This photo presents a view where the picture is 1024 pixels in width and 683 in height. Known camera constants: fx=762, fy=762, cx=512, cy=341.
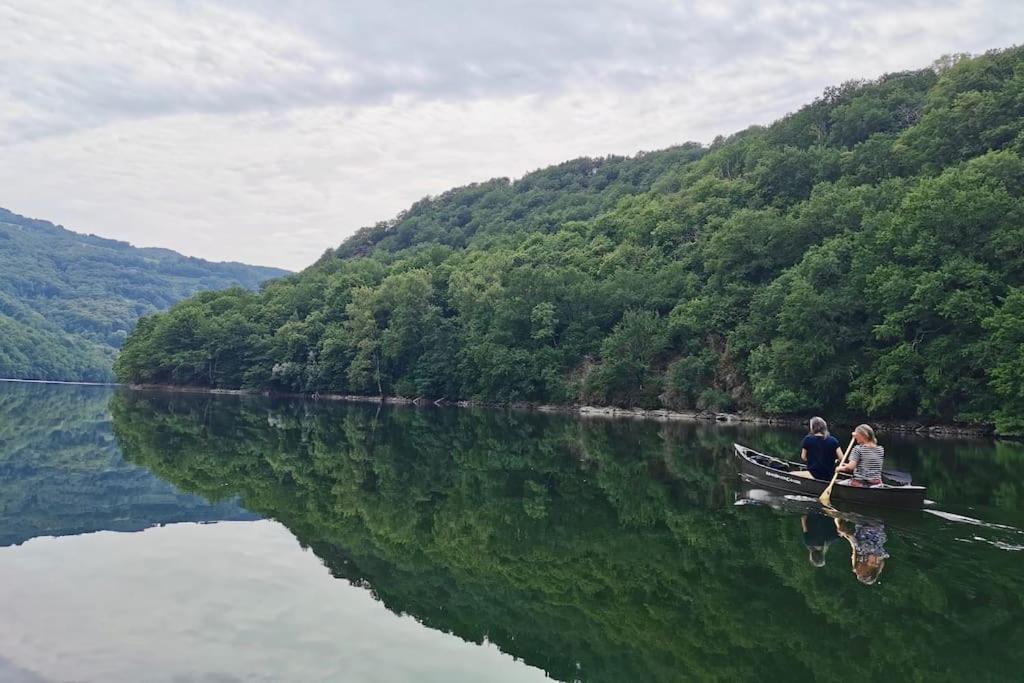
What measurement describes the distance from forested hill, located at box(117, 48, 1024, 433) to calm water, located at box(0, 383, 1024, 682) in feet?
88.6

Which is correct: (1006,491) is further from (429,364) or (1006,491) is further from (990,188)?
(429,364)

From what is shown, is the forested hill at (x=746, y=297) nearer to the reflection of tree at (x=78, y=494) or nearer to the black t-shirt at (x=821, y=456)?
the black t-shirt at (x=821, y=456)

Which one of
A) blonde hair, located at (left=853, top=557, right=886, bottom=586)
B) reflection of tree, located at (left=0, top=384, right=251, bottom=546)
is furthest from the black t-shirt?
reflection of tree, located at (left=0, top=384, right=251, bottom=546)

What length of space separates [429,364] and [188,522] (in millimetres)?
69806

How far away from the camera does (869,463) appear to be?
17469mm

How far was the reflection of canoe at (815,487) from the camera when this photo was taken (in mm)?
17125

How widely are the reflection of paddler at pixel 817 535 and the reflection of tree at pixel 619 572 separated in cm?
29

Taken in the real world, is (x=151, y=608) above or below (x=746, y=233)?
below

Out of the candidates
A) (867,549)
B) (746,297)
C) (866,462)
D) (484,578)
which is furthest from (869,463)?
(746,297)

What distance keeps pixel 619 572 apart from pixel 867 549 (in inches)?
191

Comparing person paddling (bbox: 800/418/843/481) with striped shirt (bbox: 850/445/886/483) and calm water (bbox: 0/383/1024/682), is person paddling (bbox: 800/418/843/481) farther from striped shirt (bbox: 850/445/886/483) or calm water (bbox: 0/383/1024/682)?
calm water (bbox: 0/383/1024/682)

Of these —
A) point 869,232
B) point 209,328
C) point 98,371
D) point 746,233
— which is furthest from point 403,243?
point 869,232

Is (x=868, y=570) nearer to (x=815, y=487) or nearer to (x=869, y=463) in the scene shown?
(x=869, y=463)

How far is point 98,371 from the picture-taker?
173 metres
